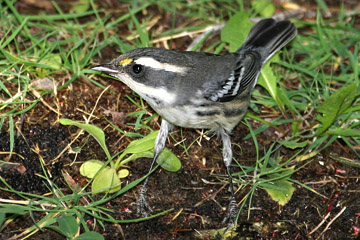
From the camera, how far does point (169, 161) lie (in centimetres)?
586

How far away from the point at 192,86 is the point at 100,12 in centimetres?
280

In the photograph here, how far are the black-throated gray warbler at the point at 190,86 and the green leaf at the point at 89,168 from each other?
0.51 meters

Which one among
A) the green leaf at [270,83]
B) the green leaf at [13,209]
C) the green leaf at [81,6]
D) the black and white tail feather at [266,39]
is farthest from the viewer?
→ the green leaf at [81,6]

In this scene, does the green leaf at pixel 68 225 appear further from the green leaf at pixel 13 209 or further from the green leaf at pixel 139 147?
the green leaf at pixel 139 147

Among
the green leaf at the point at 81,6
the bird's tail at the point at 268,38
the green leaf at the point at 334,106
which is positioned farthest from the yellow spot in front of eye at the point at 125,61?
the green leaf at the point at 81,6

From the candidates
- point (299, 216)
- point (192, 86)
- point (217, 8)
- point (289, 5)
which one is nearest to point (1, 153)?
point (192, 86)

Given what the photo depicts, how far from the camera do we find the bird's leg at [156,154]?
5480mm

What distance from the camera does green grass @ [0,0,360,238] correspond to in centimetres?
591

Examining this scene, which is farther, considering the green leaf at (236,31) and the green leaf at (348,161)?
the green leaf at (236,31)

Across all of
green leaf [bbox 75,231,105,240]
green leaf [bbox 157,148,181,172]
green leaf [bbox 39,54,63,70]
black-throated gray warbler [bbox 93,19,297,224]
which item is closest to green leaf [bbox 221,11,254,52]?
black-throated gray warbler [bbox 93,19,297,224]

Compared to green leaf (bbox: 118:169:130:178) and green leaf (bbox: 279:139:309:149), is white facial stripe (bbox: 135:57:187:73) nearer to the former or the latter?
green leaf (bbox: 118:169:130:178)

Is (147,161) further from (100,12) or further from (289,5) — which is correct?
(289,5)

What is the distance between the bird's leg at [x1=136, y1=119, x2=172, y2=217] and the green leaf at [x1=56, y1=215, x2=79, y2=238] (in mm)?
829

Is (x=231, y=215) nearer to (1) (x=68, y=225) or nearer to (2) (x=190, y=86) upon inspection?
(2) (x=190, y=86)
